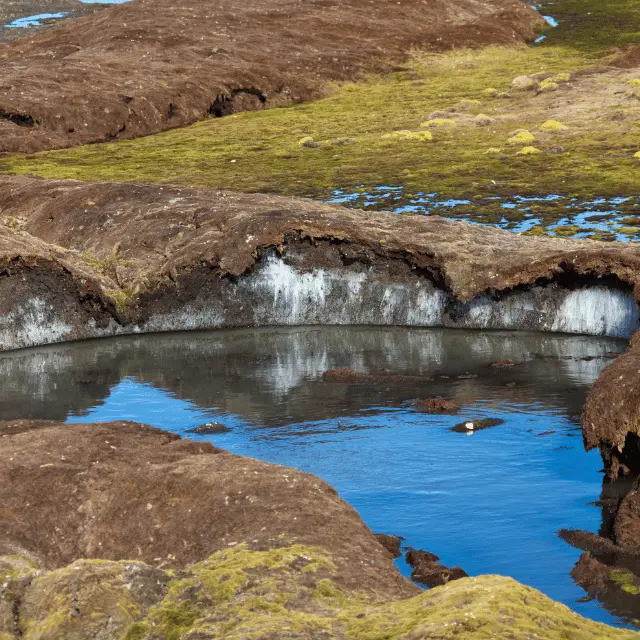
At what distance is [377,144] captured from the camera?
52750mm

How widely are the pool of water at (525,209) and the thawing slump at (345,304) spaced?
678cm

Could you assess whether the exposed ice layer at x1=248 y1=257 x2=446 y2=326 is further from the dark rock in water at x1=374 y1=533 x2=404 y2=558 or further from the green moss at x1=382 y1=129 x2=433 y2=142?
the green moss at x1=382 y1=129 x2=433 y2=142

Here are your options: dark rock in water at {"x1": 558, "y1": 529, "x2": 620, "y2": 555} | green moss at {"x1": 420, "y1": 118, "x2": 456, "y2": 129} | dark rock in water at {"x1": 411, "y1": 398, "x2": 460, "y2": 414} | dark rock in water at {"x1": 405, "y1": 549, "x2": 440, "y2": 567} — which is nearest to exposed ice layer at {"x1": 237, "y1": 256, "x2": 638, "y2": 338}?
dark rock in water at {"x1": 411, "y1": 398, "x2": 460, "y2": 414}

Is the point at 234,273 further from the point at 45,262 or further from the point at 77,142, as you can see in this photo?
the point at 77,142

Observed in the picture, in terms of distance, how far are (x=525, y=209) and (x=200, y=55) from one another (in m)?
32.0

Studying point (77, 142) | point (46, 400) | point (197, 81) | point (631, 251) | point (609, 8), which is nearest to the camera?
point (46, 400)

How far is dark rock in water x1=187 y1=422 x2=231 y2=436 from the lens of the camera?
73.2ft

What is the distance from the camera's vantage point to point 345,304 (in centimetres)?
3073

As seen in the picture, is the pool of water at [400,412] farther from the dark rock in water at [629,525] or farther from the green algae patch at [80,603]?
the green algae patch at [80,603]

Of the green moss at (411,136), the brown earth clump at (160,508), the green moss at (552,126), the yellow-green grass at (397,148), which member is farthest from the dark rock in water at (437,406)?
the green moss at (411,136)

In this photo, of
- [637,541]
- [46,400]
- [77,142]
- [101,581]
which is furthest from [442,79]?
[101,581]

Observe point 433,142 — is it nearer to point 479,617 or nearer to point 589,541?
point 589,541

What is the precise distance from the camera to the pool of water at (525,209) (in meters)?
36.5

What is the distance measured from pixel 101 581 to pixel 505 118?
154 feet
